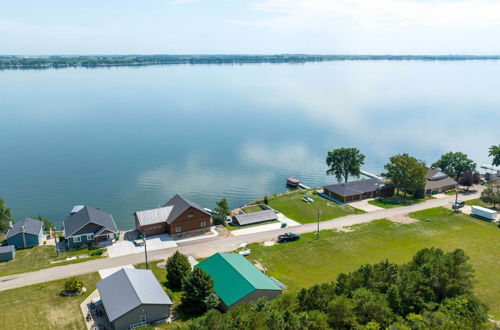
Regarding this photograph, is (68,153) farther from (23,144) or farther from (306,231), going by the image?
(306,231)

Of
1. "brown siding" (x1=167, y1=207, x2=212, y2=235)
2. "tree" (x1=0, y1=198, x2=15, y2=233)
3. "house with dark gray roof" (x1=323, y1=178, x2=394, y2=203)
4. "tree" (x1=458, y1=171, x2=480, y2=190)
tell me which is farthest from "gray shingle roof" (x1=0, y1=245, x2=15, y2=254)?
"tree" (x1=458, y1=171, x2=480, y2=190)

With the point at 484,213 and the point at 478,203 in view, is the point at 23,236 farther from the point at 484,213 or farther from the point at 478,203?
the point at 478,203

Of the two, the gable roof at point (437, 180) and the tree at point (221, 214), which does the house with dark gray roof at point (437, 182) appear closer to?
the gable roof at point (437, 180)

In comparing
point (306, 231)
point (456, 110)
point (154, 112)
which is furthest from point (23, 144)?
point (456, 110)

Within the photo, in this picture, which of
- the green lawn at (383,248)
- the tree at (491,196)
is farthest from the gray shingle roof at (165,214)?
the tree at (491,196)

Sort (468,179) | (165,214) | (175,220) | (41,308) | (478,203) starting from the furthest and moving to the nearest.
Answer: (468,179) < (478,203) < (165,214) < (175,220) < (41,308)

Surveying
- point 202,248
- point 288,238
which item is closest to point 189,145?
point 202,248
